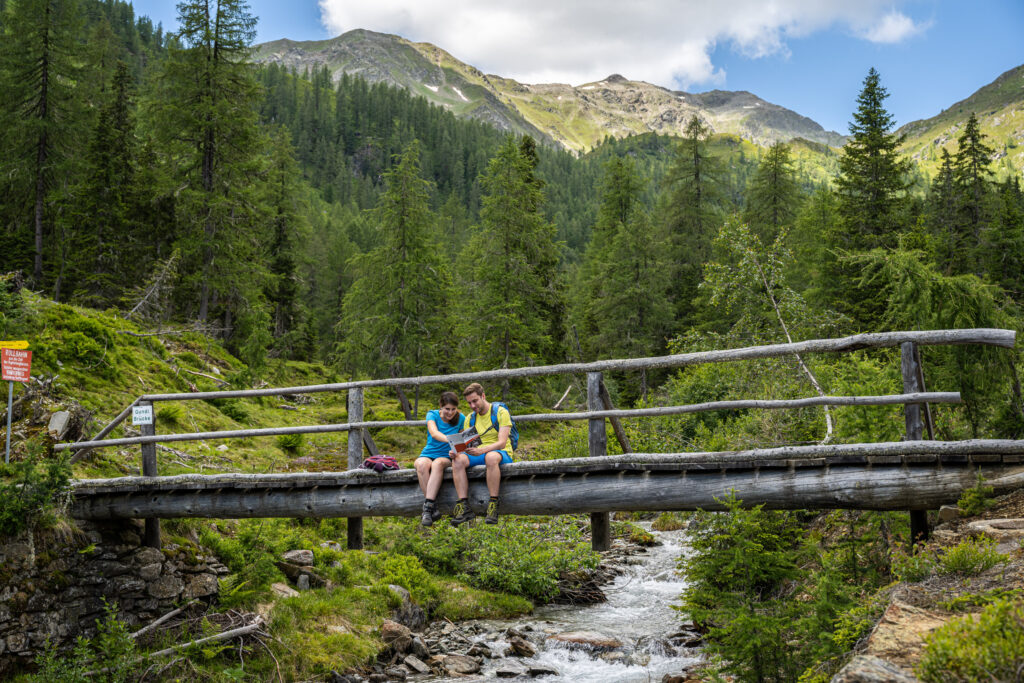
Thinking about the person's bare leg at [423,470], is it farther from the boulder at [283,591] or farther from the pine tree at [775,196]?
the pine tree at [775,196]

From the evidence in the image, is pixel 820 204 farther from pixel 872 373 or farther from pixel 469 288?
pixel 872 373

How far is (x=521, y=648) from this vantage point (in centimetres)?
1256

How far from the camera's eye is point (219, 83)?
78.7 ft

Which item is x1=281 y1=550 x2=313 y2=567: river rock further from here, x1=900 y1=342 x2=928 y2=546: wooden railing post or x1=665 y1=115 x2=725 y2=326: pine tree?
x1=665 y1=115 x2=725 y2=326: pine tree

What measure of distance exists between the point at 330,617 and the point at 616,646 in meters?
5.21

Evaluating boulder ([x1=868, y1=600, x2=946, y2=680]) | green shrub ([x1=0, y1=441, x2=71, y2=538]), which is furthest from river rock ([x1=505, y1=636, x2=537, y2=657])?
boulder ([x1=868, y1=600, x2=946, y2=680])

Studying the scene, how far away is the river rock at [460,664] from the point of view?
1156 cm

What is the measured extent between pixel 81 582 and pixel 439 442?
5.35 metres

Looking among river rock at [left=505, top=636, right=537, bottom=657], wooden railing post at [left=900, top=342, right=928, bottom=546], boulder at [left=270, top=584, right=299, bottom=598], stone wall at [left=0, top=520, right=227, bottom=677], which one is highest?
wooden railing post at [left=900, top=342, right=928, bottom=546]

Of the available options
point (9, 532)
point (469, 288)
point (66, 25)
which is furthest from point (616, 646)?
point (66, 25)

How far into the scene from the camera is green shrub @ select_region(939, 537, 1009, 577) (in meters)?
5.05

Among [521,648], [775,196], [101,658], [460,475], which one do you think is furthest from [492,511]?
[775,196]

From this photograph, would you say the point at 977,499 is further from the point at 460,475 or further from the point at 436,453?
the point at 436,453

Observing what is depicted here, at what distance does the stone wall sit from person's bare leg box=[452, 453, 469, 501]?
5.37 metres
